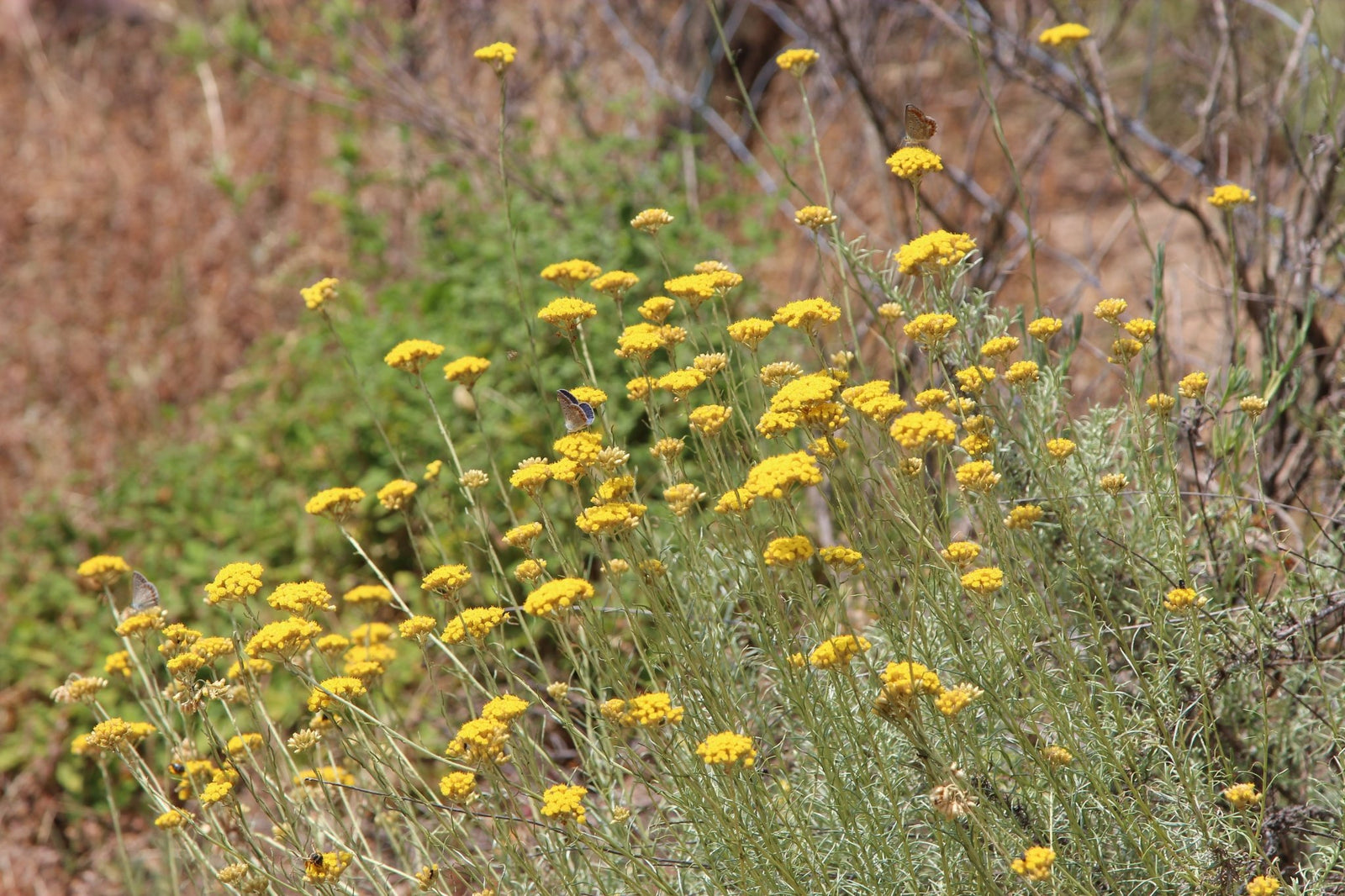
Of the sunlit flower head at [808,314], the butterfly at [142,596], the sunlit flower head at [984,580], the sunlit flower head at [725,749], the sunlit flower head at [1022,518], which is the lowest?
the butterfly at [142,596]

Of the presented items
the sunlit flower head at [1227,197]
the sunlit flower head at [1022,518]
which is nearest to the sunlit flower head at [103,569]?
the sunlit flower head at [1022,518]

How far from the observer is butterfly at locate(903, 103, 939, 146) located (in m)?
1.98

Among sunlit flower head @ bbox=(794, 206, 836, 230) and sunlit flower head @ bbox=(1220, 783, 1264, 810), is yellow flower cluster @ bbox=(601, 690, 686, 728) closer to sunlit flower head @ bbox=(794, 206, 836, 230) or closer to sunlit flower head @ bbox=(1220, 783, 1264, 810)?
sunlit flower head @ bbox=(1220, 783, 1264, 810)

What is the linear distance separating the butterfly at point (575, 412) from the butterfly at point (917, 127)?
69 centimetres

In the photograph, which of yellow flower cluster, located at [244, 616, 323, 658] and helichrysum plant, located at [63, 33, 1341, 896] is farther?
yellow flower cluster, located at [244, 616, 323, 658]

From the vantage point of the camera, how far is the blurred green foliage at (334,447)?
3.76 m

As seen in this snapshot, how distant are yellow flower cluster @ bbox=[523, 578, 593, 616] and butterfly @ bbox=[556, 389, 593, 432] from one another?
32 centimetres

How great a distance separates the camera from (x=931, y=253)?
1.80m

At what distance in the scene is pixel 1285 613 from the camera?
2131mm

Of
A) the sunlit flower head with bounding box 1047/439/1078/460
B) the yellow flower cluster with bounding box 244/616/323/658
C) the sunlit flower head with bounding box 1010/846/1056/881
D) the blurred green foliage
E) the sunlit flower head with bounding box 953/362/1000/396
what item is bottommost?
the blurred green foliage

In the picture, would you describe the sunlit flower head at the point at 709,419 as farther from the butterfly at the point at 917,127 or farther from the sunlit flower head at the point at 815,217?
the butterfly at the point at 917,127

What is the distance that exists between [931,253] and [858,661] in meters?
0.90

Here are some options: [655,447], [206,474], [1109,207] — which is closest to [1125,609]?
[655,447]

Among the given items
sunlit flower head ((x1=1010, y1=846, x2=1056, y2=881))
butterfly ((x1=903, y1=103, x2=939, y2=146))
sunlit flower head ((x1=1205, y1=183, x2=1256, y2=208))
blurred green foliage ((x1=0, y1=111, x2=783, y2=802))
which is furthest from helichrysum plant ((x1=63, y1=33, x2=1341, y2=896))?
blurred green foliage ((x1=0, y1=111, x2=783, y2=802))
